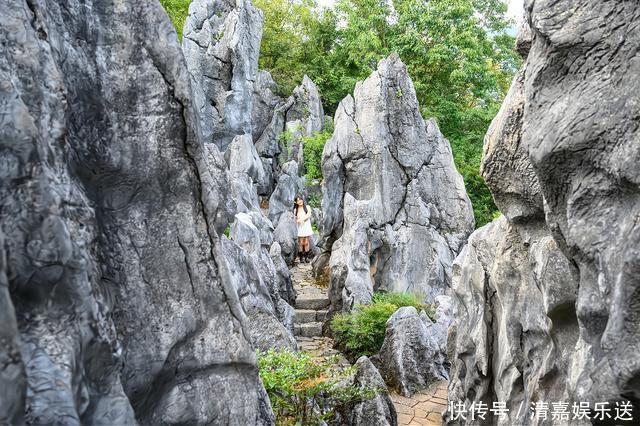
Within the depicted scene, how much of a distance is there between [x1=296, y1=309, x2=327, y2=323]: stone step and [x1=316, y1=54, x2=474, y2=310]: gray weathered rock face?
1.64 ft

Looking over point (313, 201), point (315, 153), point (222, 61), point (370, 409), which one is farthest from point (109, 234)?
point (222, 61)

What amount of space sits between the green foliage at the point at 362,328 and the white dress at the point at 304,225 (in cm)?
446

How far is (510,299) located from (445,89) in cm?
1528

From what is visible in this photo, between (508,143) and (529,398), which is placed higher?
(508,143)

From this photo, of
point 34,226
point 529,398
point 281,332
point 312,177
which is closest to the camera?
point 34,226

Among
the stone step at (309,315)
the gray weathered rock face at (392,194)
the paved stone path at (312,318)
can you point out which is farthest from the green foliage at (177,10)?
the stone step at (309,315)

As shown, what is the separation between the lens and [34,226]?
201 centimetres

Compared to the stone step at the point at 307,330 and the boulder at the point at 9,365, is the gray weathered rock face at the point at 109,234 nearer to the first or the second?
the boulder at the point at 9,365

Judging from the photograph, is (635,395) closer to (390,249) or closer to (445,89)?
(390,249)

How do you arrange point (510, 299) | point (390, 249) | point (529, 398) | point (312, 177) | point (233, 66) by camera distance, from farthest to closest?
point (233, 66), point (312, 177), point (390, 249), point (510, 299), point (529, 398)

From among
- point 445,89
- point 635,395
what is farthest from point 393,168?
point 635,395

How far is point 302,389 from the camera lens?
5.45m

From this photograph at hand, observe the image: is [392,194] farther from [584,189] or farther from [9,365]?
[9,365]

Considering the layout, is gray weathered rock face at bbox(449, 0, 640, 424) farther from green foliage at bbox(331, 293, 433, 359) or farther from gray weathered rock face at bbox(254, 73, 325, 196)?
gray weathered rock face at bbox(254, 73, 325, 196)
